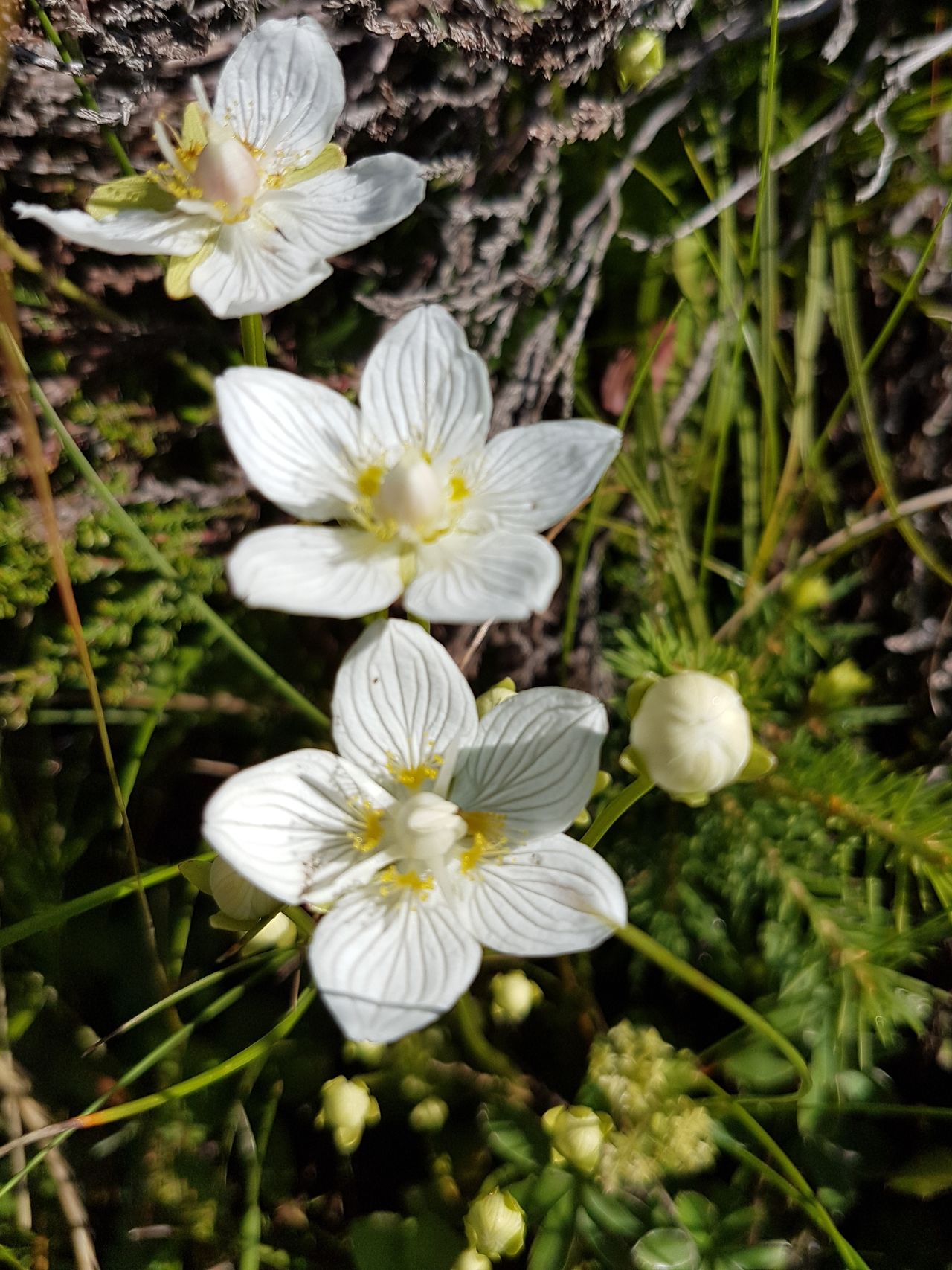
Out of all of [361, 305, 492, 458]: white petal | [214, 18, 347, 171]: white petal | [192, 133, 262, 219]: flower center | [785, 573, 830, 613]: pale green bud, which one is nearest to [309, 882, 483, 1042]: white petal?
[361, 305, 492, 458]: white petal

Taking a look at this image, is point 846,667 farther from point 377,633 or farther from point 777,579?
point 377,633

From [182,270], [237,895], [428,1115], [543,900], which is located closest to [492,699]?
[543,900]

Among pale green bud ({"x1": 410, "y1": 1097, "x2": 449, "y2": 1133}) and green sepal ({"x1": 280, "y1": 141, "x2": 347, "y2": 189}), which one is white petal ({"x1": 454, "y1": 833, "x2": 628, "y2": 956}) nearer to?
pale green bud ({"x1": 410, "y1": 1097, "x2": 449, "y2": 1133})

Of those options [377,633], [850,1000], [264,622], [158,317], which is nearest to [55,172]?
[158,317]

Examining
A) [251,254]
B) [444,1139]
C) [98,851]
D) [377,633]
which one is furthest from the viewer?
[98,851]

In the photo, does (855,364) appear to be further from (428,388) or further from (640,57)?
(428,388)

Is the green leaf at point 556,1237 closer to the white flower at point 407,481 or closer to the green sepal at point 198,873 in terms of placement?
the green sepal at point 198,873

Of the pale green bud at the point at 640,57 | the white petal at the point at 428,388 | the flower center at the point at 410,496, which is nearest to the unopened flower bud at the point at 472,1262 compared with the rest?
the flower center at the point at 410,496
